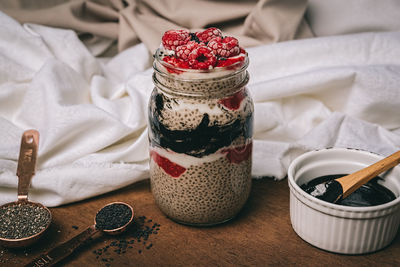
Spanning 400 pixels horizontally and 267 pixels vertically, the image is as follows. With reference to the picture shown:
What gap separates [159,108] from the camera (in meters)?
0.75

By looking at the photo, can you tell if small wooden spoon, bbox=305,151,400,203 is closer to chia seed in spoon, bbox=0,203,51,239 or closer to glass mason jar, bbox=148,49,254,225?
glass mason jar, bbox=148,49,254,225

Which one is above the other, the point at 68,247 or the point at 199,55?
the point at 199,55

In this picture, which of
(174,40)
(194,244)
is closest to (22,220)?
(194,244)

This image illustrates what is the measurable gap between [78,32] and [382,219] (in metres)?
0.93

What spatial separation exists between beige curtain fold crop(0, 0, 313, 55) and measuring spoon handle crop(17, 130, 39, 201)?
1.30 ft

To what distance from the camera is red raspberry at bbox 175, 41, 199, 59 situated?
2.28 feet

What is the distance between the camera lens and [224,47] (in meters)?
0.70

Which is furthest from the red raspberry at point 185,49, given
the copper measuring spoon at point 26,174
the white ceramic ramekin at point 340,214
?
the copper measuring spoon at point 26,174

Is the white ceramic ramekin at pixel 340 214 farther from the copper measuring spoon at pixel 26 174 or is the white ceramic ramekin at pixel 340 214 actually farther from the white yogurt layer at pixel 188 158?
the copper measuring spoon at pixel 26 174

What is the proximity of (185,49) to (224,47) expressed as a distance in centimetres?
6

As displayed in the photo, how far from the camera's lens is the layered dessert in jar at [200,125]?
70 centimetres

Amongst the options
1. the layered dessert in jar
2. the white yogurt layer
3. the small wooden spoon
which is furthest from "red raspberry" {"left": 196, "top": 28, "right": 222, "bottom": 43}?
the small wooden spoon

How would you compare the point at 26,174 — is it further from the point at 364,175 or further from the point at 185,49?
the point at 364,175

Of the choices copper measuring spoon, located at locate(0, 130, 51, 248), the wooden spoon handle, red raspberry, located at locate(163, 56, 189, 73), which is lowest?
copper measuring spoon, located at locate(0, 130, 51, 248)
